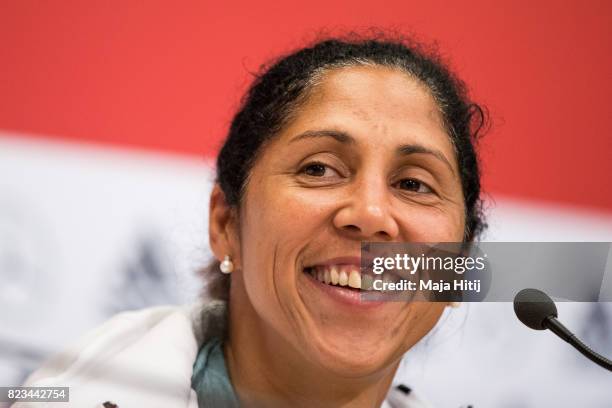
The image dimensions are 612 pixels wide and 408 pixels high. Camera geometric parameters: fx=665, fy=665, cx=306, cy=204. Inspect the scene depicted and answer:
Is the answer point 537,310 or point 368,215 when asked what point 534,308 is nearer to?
point 537,310

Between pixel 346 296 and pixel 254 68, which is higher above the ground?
pixel 254 68

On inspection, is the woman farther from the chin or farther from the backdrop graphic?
the backdrop graphic

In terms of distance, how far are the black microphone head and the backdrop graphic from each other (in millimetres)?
390

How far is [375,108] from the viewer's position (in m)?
0.90

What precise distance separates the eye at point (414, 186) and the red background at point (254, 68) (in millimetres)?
483

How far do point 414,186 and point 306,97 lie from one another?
20cm

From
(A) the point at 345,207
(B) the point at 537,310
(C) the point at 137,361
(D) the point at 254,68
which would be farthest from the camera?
(D) the point at 254,68

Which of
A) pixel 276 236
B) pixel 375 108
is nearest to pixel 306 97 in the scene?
pixel 375 108

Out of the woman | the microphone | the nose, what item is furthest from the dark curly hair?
the microphone

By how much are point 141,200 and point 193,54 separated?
307mm

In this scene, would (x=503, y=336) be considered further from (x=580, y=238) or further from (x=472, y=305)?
(x=580, y=238)

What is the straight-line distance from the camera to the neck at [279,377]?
37.3 inches

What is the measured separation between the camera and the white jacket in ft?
2.93

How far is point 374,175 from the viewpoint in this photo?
0.85m
